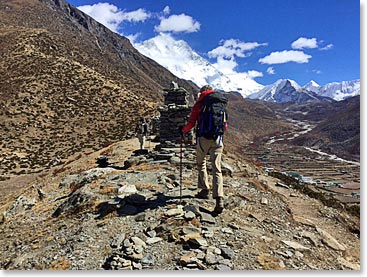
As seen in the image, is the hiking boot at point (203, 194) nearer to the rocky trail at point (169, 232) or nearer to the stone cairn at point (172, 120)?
the rocky trail at point (169, 232)

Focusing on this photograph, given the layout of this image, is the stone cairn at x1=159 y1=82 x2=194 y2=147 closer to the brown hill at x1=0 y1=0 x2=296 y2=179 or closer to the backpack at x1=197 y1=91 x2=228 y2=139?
the backpack at x1=197 y1=91 x2=228 y2=139

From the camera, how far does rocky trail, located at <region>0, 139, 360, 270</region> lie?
6.29 metres

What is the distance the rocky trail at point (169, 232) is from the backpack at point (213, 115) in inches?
67.2

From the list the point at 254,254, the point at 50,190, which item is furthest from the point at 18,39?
the point at 254,254

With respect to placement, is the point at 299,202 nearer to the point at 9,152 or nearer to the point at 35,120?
the point at 9,152

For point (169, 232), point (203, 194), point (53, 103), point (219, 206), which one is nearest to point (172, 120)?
point (203, 194)

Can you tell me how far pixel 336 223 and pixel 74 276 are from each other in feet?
25.5

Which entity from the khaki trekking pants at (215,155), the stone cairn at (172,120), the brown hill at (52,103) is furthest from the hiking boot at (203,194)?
the brown hill at (52,103)

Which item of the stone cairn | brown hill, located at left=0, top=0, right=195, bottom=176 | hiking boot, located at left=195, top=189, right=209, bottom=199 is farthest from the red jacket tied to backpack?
brown hill, located at left=0, top=0, right=195, bottom=176

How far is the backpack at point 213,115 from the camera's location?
310 inches

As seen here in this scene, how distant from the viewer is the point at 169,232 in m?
6.99

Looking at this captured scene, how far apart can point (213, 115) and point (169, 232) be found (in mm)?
2644

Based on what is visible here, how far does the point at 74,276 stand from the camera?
5848 millimetres

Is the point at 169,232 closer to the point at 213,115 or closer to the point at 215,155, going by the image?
the point at 215,155
